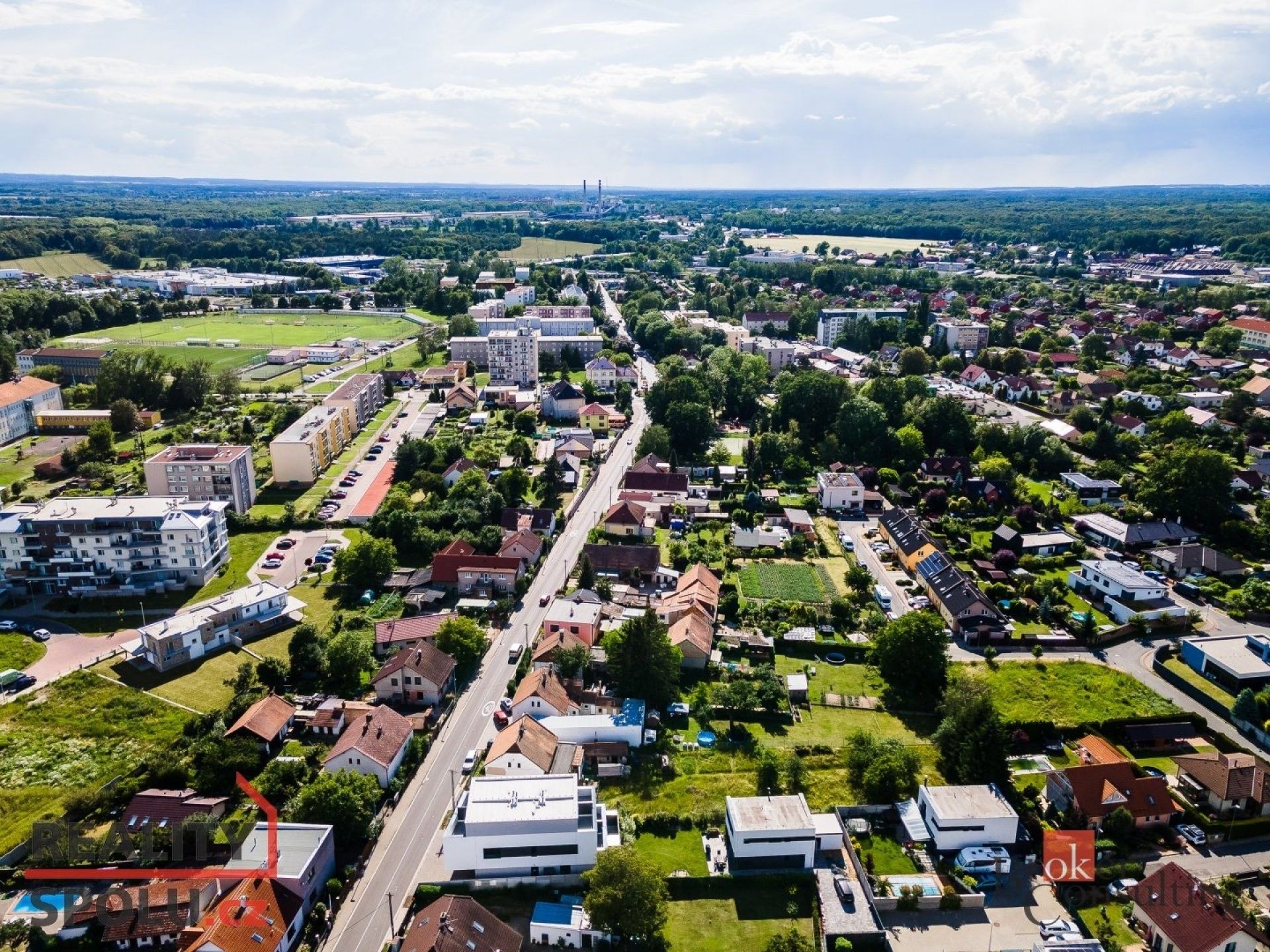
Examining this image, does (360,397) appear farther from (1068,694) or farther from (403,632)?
(1068,694)

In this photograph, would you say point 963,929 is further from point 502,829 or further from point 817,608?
point 817,608

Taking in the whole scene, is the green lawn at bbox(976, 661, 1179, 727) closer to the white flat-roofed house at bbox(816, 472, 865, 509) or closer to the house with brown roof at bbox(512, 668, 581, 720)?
the house with brown roof at bbox(512, 668, 581, 720)

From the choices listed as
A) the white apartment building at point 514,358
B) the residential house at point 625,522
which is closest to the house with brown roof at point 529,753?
the residential house at point 625,522

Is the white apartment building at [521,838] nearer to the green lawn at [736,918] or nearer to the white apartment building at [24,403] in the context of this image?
the green lawn at [736,918]

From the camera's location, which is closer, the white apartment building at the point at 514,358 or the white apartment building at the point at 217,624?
the white apartment building at the point at 217,624

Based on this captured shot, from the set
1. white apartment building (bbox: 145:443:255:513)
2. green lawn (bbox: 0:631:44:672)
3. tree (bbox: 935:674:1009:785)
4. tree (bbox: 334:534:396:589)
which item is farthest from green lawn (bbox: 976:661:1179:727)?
white apartment building (bbox: 145:443:255:513)

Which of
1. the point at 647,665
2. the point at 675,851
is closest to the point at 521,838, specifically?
the point at 675,851

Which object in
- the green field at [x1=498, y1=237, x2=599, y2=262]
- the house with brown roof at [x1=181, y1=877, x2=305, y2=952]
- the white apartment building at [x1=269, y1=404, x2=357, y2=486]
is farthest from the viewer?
the green field at [x1=498, y1=237, x2=599, y2=262]
